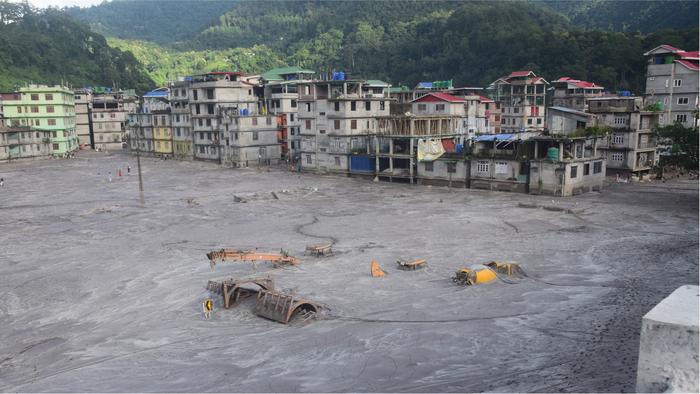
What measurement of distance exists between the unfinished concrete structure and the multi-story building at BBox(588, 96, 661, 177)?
24682 millimetres

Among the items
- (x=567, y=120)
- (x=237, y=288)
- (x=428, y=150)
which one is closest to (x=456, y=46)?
(x=567, y=120)

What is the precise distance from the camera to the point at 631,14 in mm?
142625

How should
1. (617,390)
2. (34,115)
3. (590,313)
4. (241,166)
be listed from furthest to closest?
(34,115), (241,166), (590,313), (617,390)

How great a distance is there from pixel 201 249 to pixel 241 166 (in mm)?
45478

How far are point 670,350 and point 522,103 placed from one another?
82.2 m

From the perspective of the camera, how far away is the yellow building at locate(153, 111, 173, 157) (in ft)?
309

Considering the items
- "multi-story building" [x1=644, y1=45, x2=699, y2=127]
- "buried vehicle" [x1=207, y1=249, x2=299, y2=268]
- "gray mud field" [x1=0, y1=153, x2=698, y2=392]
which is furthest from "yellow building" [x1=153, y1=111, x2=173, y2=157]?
"multi-story building" [x1=644, y1=45, x2=699, y2=127]

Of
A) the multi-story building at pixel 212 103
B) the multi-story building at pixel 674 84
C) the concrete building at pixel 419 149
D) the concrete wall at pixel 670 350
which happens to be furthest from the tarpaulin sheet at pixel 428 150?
the concrete wall at pixel 670 350

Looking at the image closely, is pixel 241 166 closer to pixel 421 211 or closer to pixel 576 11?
pixel 421 211

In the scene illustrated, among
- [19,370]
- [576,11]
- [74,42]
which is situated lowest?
[19,370]

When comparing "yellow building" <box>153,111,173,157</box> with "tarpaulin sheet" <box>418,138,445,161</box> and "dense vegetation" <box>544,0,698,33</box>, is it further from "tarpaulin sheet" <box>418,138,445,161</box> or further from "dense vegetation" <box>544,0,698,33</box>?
"dense vegetation" <box>544,0,698,33</box>

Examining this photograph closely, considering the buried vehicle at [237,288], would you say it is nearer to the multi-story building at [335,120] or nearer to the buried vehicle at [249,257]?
the buried vehicle at [249,257]

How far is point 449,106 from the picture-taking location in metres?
71.1

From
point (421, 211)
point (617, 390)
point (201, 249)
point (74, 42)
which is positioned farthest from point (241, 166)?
point (74, 42)
